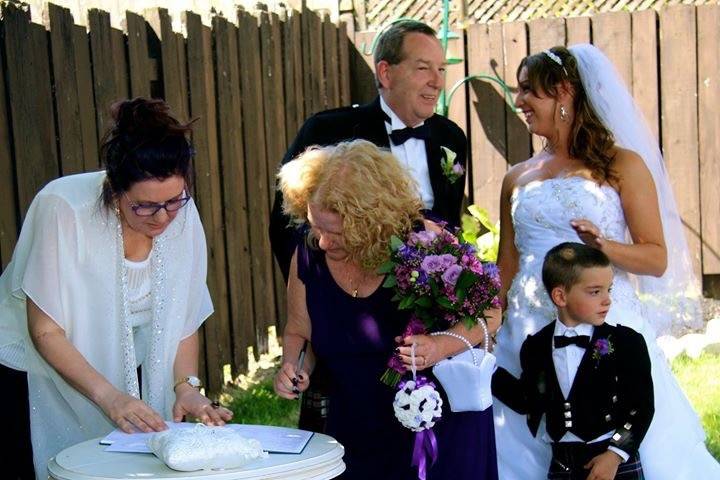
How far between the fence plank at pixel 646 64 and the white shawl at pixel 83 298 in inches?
214

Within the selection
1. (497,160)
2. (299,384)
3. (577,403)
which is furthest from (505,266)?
(497,160)

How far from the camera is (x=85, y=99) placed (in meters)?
5.31

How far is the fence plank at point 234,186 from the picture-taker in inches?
262

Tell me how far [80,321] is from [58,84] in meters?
2.02

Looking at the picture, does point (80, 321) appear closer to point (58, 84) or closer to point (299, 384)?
point (299, 384)

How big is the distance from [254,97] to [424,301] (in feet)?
12.8

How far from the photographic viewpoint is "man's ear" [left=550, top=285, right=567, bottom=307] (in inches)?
162

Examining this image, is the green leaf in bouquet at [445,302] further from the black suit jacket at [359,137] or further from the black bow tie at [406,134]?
the black bow tie at [406,134]

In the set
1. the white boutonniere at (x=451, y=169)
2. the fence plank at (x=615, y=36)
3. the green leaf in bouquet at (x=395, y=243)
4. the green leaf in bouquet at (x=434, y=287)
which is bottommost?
the green leaf in bouquet at (x=434, y=287)

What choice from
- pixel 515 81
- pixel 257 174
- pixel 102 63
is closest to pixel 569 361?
pixel 102 63

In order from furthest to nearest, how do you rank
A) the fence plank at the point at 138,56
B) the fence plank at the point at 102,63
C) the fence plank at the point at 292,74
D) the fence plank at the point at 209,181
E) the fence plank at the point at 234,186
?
the fence plank at the point at 292,74
the fence plank at the point at 234,186
the fence plank at the point at 209,181
the fence plank at the point at 138,56
the fence plank at the point at 102,63

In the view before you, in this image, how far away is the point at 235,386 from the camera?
6871 millimetres

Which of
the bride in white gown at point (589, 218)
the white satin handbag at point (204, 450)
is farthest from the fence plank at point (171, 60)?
the white satin handbag at point (204, 450)

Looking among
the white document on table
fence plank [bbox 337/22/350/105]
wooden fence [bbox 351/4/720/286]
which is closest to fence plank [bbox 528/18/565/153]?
wooden fence [bbox 351/4/720/286]
